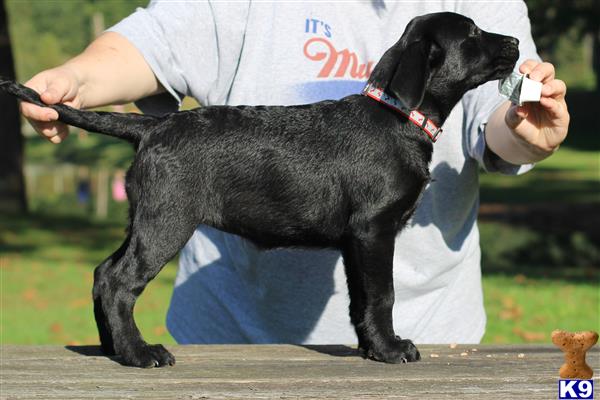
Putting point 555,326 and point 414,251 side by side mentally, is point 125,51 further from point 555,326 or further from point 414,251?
point 555,326

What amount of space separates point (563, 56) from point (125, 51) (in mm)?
65491

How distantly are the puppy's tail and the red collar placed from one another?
29.1 inches

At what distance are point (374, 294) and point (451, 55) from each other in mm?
855

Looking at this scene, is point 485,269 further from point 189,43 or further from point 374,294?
point 374,294

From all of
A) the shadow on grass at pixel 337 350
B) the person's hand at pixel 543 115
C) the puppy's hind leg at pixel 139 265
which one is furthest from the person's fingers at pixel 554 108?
the puppy's hind leg at pixel 139 265

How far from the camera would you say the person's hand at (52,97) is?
2.99 metres

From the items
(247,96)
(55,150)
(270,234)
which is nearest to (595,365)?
(270,234)

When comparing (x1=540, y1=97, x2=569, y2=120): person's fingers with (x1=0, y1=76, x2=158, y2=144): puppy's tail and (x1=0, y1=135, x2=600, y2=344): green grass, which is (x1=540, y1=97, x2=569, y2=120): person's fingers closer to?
(x1=0, y1=76, x2=158, y2=144): puppy's tail

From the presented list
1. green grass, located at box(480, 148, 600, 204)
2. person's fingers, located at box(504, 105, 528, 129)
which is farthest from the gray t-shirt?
green grass, located at box(480, 148, 600, 204)

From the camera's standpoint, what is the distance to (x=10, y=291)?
11.5 metres

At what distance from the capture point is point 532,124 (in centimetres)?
A: 327

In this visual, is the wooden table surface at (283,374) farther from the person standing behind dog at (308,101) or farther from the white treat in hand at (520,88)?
the white treat in hand at (520,88)

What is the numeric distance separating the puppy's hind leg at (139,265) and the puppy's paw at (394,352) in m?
0.70

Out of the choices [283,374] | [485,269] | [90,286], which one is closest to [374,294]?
[283,374]
